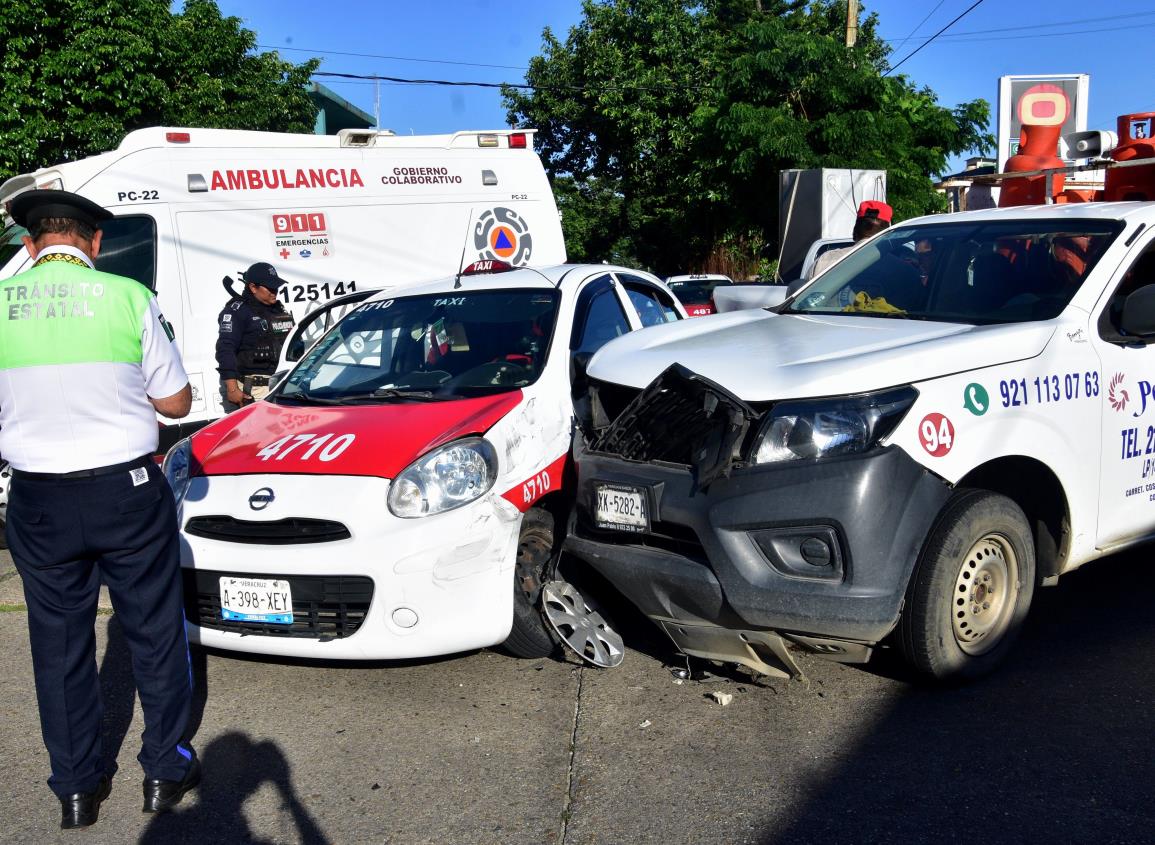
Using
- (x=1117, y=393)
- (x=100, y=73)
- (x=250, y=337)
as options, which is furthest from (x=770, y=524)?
(x=100, y=73)

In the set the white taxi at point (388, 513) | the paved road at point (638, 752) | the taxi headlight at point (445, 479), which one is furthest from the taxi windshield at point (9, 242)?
the taxi headlight at point (445, 479)

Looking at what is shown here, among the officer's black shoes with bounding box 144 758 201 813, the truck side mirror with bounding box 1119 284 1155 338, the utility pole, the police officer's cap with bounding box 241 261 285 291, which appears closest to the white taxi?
the officer's black shoes with bounding box 144 758 201 813

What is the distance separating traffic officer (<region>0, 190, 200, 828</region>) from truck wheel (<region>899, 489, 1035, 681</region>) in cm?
253

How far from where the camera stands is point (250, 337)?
308 inches

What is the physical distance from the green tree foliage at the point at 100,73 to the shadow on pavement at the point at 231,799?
13.1 meters

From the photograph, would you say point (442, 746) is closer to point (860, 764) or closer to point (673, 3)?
point (860, 764)

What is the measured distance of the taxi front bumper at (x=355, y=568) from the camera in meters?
4.20

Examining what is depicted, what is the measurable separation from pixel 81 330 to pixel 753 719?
267 centimetres

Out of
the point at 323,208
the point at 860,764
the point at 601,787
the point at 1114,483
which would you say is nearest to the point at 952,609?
the point at 860,764

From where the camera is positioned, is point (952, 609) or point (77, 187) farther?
point (77, 187)

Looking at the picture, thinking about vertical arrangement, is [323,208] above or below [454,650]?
above

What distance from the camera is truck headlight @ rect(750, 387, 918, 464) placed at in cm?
379

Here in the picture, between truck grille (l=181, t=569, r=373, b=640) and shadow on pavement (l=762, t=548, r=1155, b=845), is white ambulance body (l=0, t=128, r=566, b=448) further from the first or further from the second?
shadow on pavement (l=762, t=548, r=1155, b=845)

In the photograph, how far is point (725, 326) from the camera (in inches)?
206
